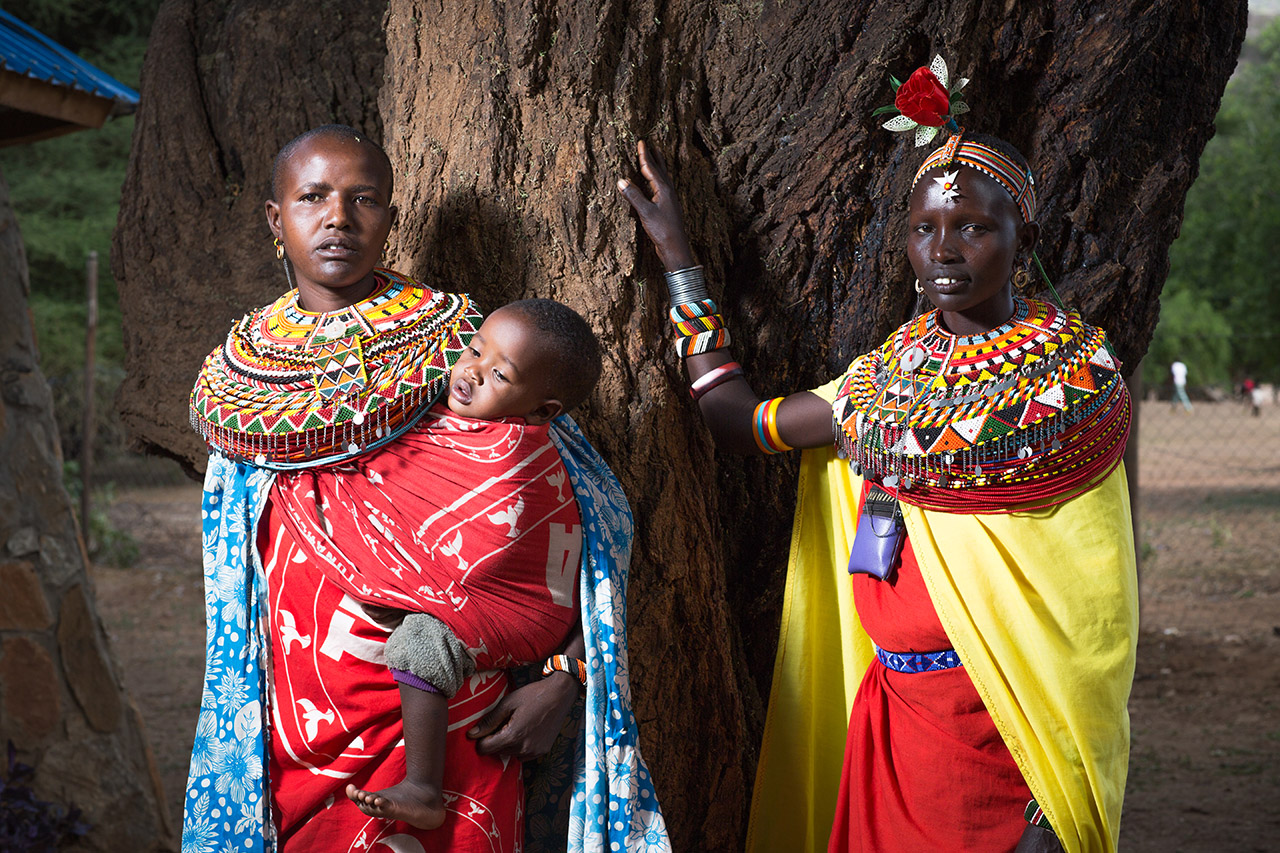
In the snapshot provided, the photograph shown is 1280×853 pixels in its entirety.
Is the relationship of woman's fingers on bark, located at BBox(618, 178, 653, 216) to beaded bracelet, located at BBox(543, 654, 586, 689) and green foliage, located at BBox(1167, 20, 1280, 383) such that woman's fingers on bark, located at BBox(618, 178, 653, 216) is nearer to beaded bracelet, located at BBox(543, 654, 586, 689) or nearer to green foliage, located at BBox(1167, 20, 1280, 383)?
beaded bracelet, located at BBox(543, 654, 586, 689)

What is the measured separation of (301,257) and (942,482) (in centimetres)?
130

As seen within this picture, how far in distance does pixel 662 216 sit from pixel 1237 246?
41.7 ft

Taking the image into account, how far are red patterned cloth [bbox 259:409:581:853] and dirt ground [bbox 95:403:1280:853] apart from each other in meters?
3.50

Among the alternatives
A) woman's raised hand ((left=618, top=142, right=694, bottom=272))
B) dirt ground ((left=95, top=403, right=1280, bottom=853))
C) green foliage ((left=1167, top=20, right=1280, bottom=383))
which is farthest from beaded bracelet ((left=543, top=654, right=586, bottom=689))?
green foliage ((left=1167, top=20, right=1280, bottom=383))

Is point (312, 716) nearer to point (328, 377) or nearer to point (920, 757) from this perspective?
point (328, 377)

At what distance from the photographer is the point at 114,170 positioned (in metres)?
13.0

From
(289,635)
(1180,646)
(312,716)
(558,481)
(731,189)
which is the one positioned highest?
(731,189)

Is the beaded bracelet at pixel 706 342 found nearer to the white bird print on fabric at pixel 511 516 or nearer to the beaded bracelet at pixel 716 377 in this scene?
the beaded bracelet at pixel 716 377

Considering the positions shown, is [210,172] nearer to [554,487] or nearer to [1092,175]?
[554,487]

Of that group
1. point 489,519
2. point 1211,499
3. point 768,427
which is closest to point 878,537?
point 768,427

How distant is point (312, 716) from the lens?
2109 millimetres

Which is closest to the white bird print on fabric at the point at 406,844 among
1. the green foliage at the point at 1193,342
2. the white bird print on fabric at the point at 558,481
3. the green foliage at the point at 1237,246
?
the white bird print on fabric at the point at 558,481

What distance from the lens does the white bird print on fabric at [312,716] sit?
82.7 inches

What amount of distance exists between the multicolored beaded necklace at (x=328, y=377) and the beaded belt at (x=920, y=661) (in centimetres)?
105
